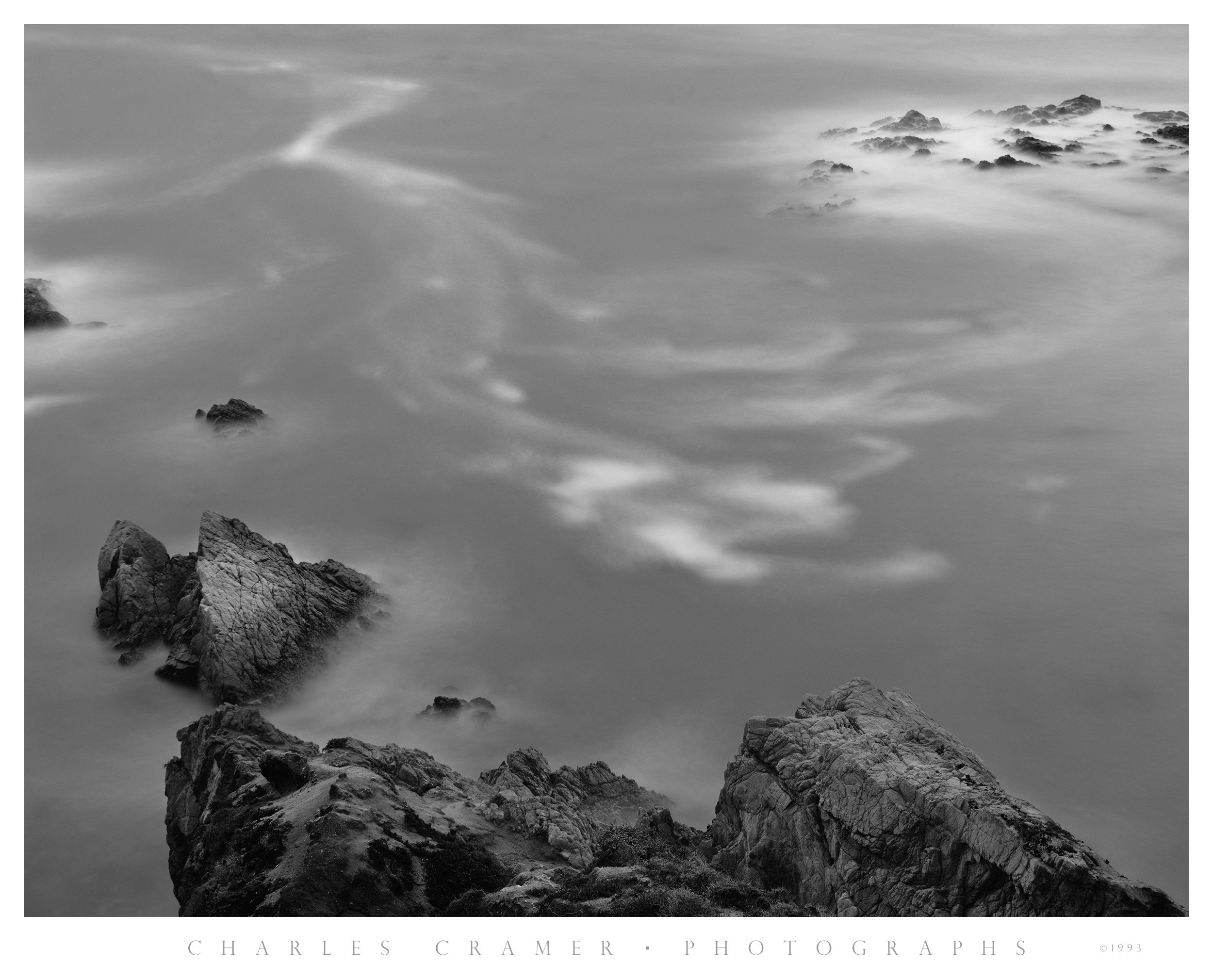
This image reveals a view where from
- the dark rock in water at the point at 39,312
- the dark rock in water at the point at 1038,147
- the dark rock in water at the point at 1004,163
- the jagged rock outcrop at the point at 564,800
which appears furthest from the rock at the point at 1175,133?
the dark rock in water at the point at 39,312

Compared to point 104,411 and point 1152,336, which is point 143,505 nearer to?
point 104,411

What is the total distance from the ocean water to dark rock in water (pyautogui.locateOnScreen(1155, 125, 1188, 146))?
2.19ft

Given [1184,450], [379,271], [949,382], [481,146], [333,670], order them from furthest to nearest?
[481,146] → [379,271] → [949,382] → [1184,450] → [333,670]

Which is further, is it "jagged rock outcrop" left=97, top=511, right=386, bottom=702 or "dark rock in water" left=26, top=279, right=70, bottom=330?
"dark rock in water" left=26, top=279, right=70, bottom=330

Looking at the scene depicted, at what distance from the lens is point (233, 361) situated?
63.7 ft

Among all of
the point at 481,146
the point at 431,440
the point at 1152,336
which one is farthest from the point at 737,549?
the point at 481,146

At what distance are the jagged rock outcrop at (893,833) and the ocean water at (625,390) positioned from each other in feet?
5.03

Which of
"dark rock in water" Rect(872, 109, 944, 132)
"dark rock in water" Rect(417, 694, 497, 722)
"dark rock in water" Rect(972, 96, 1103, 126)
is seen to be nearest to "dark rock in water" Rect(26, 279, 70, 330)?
"dark rock in water" Rect(417, 694, 497, 722)

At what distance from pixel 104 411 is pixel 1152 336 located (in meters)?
16.7

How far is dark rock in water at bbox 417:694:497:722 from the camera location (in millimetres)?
12469

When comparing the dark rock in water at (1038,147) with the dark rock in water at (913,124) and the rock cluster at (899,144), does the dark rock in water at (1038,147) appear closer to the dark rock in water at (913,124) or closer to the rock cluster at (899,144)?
the rock cluster at (899,144)

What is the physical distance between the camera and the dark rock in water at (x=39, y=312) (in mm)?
20125

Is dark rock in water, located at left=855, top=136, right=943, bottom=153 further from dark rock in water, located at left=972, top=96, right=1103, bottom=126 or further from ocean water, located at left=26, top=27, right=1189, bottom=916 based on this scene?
dark rock in water, located at left=972, top=96, right=1103, bottom=126

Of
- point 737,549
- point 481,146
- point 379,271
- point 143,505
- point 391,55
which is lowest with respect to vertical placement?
point 737,549
